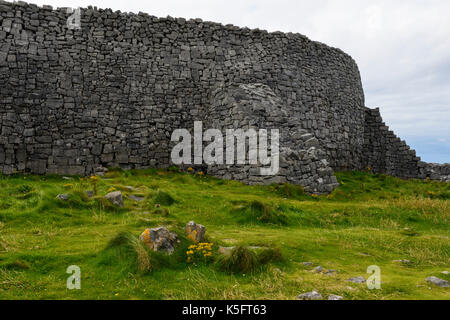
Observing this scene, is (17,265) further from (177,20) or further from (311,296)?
(177,20)

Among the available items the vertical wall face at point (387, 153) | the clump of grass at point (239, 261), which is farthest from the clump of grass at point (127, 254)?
the vertical wall face at point (387, 153)

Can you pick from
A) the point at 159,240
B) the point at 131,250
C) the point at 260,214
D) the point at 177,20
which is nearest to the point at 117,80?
the point at 177,20

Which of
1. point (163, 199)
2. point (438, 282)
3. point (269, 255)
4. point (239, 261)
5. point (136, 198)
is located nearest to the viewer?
point (438, 282)

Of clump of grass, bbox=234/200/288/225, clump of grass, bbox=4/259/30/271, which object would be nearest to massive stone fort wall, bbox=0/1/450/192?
clump of grass, bbox=234/200/288/225

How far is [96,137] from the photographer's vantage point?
19625 millimetres

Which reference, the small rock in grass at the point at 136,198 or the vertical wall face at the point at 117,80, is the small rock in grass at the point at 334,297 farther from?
the vertical wall face at the point at 117,80

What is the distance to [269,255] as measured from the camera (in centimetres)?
758

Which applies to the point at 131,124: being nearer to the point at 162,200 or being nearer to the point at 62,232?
the point at 162,200

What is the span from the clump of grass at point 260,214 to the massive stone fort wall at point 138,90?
190 inches

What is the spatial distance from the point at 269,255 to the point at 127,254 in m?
2.80

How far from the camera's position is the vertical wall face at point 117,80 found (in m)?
18.8

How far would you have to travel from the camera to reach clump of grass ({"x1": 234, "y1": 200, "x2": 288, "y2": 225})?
39.2 feet
